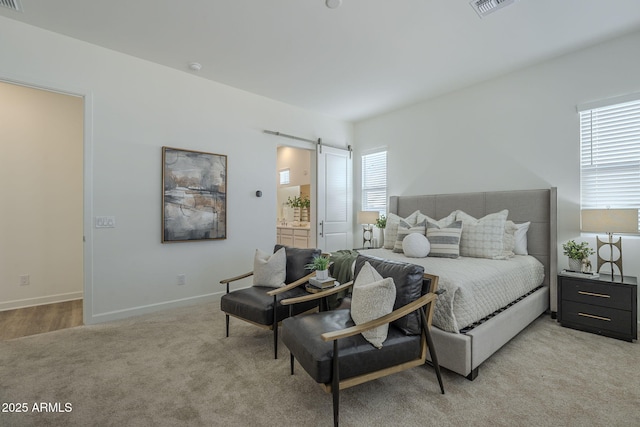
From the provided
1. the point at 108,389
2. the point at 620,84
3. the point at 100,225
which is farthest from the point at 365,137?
the point at 108,389

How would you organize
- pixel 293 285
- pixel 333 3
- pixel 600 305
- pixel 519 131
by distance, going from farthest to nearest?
pixel 519 131, pixel 600 305, pixel 293 285, pixel 333 3

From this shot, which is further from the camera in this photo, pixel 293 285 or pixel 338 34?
pixel 338 34

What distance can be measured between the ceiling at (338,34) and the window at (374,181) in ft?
5.70

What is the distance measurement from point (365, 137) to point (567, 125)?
3108mm

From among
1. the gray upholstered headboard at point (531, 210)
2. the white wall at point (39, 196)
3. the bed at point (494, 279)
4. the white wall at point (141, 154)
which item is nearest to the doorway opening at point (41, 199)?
the white wall at point (39, 196)

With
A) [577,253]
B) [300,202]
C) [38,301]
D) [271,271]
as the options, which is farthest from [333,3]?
[38,301]

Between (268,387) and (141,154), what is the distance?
9.85 ft

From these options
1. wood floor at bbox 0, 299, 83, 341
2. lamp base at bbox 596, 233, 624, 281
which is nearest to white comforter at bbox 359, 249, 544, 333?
lamp base at bbox 596, 233, 624, 281

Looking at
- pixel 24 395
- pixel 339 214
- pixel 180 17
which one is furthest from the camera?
pixel 339 214

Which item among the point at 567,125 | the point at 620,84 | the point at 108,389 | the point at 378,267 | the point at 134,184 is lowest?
the point at 108,389

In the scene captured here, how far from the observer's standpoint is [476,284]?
2.37 metres

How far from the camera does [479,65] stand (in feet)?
11.9

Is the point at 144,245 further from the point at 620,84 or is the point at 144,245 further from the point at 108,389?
the point at 620,84

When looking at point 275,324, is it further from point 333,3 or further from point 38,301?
point 38,301
